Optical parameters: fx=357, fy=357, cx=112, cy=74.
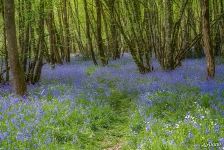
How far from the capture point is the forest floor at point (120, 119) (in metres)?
7.25

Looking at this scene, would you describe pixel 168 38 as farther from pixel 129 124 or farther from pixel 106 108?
pixel 129 124

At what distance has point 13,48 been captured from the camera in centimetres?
1224

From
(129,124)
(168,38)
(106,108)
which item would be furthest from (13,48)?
(168,38)

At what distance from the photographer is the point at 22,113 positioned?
9539 mm

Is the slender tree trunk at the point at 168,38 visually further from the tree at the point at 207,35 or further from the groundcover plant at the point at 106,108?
the tree at the point at 207,35

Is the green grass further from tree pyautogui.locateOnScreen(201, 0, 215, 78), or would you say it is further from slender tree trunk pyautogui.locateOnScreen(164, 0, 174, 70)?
slender tree trunk pyautogui.locateOnScreen(164, 0, 174, 70)

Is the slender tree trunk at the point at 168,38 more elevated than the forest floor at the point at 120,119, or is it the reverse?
the slender tree trunk at the point at 168,38

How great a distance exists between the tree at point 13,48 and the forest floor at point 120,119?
887 millimetres

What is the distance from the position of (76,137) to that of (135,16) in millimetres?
12501

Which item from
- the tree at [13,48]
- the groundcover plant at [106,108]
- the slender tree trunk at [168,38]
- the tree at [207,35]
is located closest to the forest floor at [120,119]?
the groundcover plant at [106,108]

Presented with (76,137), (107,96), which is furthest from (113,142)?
(107,96)

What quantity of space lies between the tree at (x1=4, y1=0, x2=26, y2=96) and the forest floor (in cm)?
89

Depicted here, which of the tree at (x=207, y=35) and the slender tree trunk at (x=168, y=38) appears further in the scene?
the slender tree trunk at (x=168, y=38)

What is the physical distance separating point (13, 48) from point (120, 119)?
4468 mm
